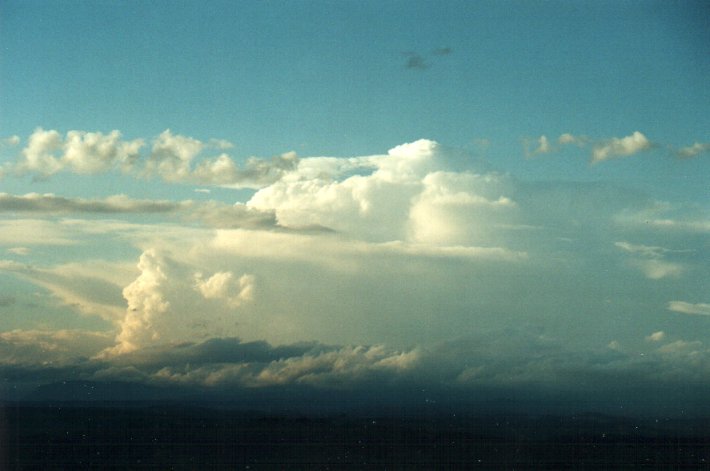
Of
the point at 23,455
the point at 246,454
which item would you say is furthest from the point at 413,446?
the point at 23,455

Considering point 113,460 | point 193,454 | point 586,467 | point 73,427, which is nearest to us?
point 113,460

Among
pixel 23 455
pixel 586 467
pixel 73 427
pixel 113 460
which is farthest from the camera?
pixel 73 427

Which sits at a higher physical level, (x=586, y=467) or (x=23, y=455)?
(x=23, y=455)

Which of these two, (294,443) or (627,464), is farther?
(294,443)

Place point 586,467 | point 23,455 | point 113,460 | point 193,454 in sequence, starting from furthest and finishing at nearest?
point 586,467, point 193,454, point 113,460, point 23,455

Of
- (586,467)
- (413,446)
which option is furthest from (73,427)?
(586,467)

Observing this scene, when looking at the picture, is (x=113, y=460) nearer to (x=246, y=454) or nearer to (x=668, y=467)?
(x=246, y=454)

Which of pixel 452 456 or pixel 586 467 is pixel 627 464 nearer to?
pixel 586 467

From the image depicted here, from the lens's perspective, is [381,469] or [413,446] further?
[413,446]

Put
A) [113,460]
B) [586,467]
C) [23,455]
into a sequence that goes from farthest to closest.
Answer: [586,467], [113,460], [23,455]
